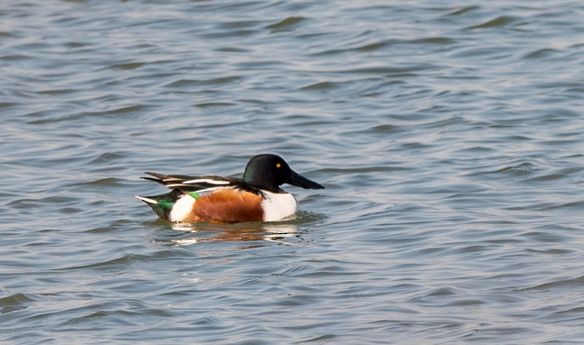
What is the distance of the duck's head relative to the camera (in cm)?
1138

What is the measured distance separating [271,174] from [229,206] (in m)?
0.50

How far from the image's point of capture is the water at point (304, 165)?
321 inches

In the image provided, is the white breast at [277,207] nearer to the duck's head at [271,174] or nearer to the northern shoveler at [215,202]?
the northern shoveler at [215,202]

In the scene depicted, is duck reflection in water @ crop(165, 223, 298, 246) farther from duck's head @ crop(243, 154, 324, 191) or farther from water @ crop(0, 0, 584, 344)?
duck's head @ crop(243, 154, 324, 191)

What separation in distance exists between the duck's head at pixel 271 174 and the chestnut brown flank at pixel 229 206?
10.8 inches

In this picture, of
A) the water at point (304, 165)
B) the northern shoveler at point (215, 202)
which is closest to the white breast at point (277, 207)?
the northern shoveler at point (215, 202)

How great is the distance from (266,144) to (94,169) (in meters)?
1.50

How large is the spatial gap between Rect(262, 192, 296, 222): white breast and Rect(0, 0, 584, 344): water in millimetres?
161

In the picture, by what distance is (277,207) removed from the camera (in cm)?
1107

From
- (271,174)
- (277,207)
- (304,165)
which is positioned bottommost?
(304,165)

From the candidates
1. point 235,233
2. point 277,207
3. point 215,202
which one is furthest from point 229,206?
point 235,233

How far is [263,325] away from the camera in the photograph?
25.9ft

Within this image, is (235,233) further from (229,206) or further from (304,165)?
(304,165)

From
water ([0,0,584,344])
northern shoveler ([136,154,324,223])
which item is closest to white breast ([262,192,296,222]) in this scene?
northern shoveler ([136,154,324,223])
